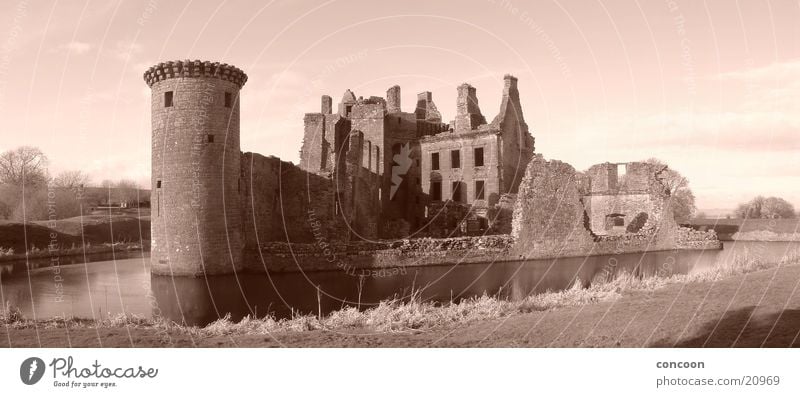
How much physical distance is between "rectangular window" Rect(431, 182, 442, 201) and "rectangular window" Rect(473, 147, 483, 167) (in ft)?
10.5

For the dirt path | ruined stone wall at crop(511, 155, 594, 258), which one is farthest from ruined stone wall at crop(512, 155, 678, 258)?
the dirt path

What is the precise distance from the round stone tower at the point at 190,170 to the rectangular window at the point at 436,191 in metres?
19.8

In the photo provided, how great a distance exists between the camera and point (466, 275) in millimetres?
19062

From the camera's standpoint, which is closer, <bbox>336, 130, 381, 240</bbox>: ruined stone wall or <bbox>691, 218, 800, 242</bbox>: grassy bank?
<bbox>336, 130, 381, 240</bbox>: ruined stone wall

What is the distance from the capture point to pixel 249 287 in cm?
1609

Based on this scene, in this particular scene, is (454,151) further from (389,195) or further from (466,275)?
(466,275)

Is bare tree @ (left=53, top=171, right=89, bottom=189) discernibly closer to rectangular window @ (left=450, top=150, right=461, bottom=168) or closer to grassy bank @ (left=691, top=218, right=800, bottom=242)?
rectangular window @ (left=450, top=150, right=461, bottom=168)

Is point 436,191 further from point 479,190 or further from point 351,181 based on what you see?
point 351,181

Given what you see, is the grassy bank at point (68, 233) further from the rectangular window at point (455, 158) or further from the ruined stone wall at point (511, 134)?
the ruined stone wall at point (511, 134)

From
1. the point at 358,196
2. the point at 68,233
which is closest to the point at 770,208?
the point at 358,196

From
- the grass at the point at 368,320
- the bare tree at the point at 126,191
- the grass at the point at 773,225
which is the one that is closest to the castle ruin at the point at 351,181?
the grass at the point at 368,320

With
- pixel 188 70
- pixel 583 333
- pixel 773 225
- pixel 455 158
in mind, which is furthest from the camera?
pixel 773 225

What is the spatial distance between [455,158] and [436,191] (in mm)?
2652

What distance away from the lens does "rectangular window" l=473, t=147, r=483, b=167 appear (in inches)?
1378
